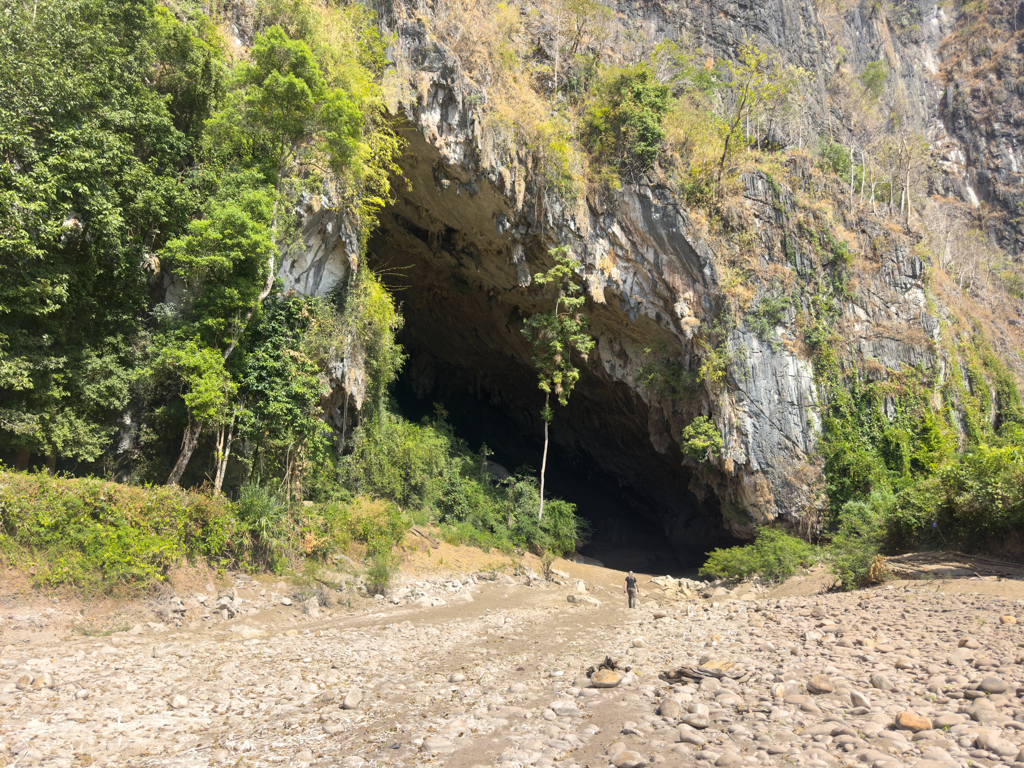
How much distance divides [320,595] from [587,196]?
53.8 feet

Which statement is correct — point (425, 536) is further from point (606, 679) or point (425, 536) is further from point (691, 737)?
point (691, 737)

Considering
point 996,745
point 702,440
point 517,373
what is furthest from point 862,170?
point 996,745

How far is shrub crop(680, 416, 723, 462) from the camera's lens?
18672mm

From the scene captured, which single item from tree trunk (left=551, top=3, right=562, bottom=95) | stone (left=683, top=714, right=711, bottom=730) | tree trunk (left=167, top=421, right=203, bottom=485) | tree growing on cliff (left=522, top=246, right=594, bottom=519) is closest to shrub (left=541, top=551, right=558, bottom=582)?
tree growing on cliff (left=522, top=246, right=594, bottom=519)

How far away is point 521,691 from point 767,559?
41.0 ft

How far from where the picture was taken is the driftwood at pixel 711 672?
17.6 feet

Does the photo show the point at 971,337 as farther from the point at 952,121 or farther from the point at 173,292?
the point at 173,292

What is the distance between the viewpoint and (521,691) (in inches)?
216

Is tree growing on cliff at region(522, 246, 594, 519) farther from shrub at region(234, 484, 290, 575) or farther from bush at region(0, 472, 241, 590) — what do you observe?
bush at region(0, 472, 241, 590)

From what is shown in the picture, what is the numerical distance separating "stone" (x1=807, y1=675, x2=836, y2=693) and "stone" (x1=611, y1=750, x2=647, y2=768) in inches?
80.1

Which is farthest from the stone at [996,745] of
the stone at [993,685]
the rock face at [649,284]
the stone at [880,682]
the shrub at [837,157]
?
the shrub at [837,157]

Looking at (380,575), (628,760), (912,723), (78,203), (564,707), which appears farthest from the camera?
(380,575)

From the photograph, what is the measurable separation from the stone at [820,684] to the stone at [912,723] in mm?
817

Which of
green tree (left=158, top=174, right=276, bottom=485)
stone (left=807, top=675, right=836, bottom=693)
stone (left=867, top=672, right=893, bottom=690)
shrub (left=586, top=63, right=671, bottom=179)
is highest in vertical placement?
shrub (left=586, top=63, right=671, bottom=179)
